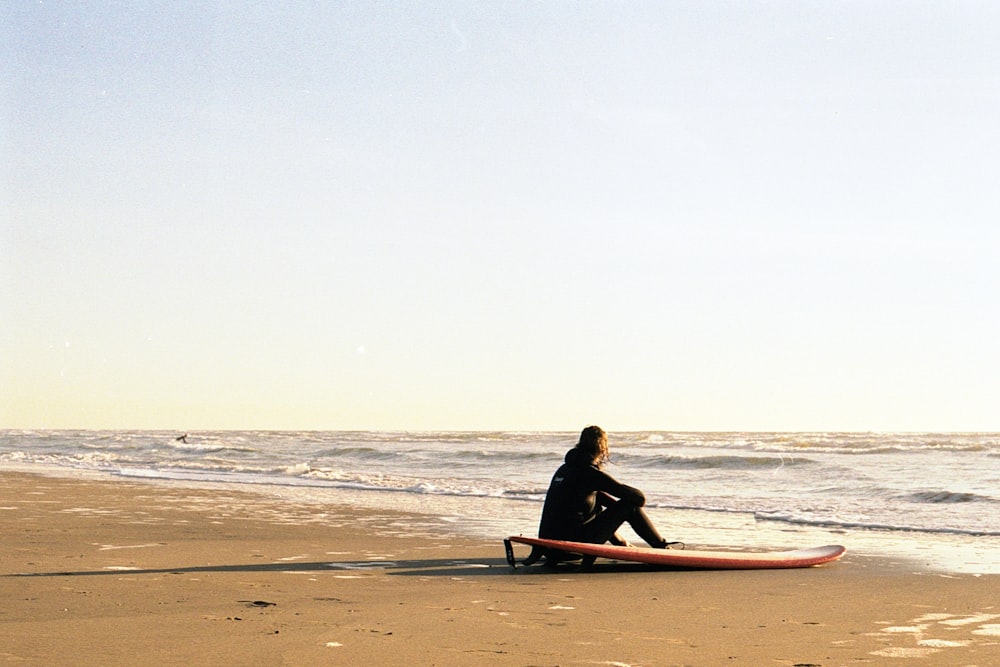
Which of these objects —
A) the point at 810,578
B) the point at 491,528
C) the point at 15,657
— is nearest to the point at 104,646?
the point at 15,657

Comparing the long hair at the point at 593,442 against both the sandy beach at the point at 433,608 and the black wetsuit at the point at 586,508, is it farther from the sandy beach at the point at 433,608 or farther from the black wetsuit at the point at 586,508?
the sandy beach at the point at 433,608

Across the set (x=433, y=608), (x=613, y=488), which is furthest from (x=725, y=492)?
(x=433, y=608)

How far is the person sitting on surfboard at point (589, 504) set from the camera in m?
8.10

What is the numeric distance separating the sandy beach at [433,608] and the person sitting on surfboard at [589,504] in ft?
1.05

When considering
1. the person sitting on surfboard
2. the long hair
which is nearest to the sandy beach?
the person sitting on surfboard

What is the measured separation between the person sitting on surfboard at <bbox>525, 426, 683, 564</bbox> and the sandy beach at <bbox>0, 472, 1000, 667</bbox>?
319mm

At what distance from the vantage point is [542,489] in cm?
1822

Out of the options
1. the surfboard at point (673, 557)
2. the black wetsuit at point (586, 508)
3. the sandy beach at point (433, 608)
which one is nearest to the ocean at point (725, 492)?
the surfboard at point (673, 557)

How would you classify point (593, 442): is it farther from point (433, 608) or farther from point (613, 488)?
point (433, 608)

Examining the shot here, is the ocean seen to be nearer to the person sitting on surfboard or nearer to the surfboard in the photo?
the surfboard

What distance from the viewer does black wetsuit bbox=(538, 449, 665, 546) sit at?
8.12 m

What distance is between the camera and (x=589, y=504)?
8.20 metres

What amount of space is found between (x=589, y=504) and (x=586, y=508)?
0.13ft

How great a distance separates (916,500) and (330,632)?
522 inches
